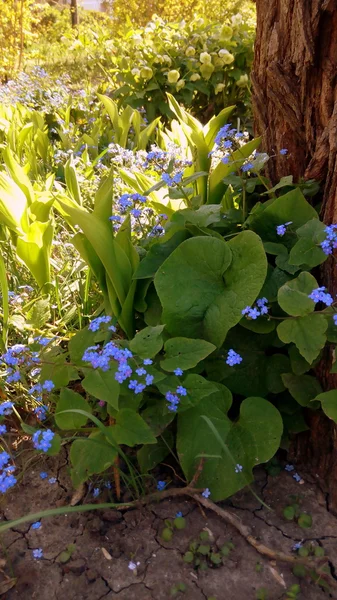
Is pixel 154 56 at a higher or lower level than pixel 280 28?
lower

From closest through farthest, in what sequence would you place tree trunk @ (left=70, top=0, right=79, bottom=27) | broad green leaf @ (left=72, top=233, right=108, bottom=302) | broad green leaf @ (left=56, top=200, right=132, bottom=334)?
1. broad green leaf @ (left=56, top=200, right=132, bottom=334)
2. broad green leaf @ (left=72, top=233, right=108, bottom=302)
3. tree trunk @ (left=70, top=0, right=79, bottom=27)

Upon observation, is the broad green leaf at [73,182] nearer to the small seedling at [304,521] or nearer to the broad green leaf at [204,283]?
the broad green leaf at [204,283]

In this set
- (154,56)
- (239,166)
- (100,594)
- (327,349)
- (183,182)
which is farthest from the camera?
(154,56)

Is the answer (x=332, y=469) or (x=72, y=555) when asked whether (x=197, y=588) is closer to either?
(x=72, y=555)

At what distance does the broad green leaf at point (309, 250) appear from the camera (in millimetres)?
1192

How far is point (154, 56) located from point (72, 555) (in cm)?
350

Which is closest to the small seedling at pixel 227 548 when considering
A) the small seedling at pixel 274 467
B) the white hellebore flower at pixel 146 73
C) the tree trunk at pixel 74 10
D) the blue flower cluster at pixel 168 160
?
the small seedling at pixel 274 467

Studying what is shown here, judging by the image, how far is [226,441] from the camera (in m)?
1.25

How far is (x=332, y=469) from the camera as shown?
133 centimetres

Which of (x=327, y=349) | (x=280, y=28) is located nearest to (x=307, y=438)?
(x=327, y=349)

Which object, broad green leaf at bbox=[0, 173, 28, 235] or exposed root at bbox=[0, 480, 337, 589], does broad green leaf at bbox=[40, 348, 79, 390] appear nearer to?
exposed root at bbox=[0, 480, 337, 589]

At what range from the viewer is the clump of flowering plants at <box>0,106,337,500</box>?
114 cm

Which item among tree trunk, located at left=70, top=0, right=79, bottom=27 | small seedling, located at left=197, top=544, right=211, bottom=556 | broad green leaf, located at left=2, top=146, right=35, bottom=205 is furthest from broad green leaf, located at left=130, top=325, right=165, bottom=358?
tree trunk, located at left=70, top=0, right=79, bottom=27

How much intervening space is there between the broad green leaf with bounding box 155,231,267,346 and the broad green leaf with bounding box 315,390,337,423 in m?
0.27
